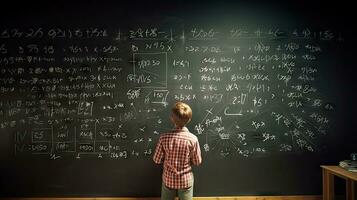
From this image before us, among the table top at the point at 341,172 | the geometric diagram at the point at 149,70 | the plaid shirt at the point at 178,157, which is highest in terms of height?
the geometric diagram at the point at 149,70

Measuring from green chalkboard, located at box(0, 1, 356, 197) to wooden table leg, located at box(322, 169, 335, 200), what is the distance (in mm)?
234

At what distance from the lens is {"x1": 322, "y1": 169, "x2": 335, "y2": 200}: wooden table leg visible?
10.9 feet

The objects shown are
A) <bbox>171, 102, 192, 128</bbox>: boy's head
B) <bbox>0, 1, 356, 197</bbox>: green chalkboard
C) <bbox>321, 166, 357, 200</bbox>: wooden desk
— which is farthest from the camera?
<bbox>0, 1, 356, 197</bbox>: green chalkboard

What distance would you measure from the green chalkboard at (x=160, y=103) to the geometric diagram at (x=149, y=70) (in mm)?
12

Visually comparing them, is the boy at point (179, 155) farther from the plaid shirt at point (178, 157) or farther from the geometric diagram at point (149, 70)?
the geometric diagram at point (149, 70)

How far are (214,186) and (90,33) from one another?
95.1 inches

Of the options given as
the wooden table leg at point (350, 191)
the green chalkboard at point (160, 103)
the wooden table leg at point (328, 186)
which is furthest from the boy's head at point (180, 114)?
the wooden table leg at point (350, 191)

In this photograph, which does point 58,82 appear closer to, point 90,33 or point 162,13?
point 90,33

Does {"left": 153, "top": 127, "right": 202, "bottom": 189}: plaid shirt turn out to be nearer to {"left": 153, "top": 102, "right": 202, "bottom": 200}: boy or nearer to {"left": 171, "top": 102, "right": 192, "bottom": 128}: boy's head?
{"left": 153, "top": 102, "right": 202, "bottom": 200}: boy

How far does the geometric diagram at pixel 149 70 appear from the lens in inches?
141

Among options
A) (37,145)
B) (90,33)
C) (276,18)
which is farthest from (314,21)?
(37,145)

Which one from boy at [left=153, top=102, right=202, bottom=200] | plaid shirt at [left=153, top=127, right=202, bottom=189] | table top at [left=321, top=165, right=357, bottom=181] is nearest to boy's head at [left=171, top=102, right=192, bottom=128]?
boy at [left=153, top=102, right=202, bottom=200]

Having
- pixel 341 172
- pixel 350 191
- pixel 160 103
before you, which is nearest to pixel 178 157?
pixel 160 103

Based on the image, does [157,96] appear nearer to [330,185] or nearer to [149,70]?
[149,70]
